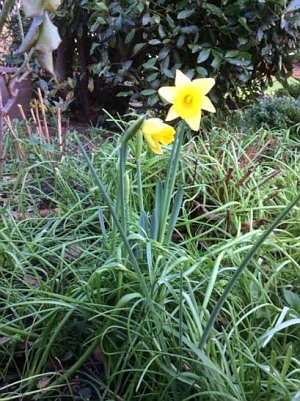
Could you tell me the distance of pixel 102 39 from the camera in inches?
147

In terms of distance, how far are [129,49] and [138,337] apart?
10.1 ft

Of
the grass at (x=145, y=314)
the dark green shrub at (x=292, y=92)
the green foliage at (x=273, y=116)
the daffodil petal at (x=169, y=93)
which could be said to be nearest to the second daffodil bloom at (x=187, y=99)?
the daffodil petal at (x=169, y=93)

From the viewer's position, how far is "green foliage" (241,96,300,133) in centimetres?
347

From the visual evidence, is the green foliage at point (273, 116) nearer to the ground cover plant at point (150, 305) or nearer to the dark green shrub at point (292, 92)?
the dark green shrub at point (292, 92)

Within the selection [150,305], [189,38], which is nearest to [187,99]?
[150,305]

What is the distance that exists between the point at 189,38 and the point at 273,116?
0.80 metres

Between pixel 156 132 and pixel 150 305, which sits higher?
pixel 156 132

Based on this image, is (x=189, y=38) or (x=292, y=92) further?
(x=292, y=92)

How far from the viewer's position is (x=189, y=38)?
11.8ft

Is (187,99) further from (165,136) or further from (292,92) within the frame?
(292,92)

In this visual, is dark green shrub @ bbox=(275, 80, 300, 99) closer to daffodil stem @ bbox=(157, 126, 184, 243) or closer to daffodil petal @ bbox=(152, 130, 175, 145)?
daffodil stem @ bbox=(157, 126, 184, 243)

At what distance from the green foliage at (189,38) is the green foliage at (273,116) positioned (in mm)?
264

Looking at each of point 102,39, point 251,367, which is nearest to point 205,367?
point 251,367

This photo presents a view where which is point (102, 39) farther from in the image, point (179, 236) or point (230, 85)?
point (179, 236)
